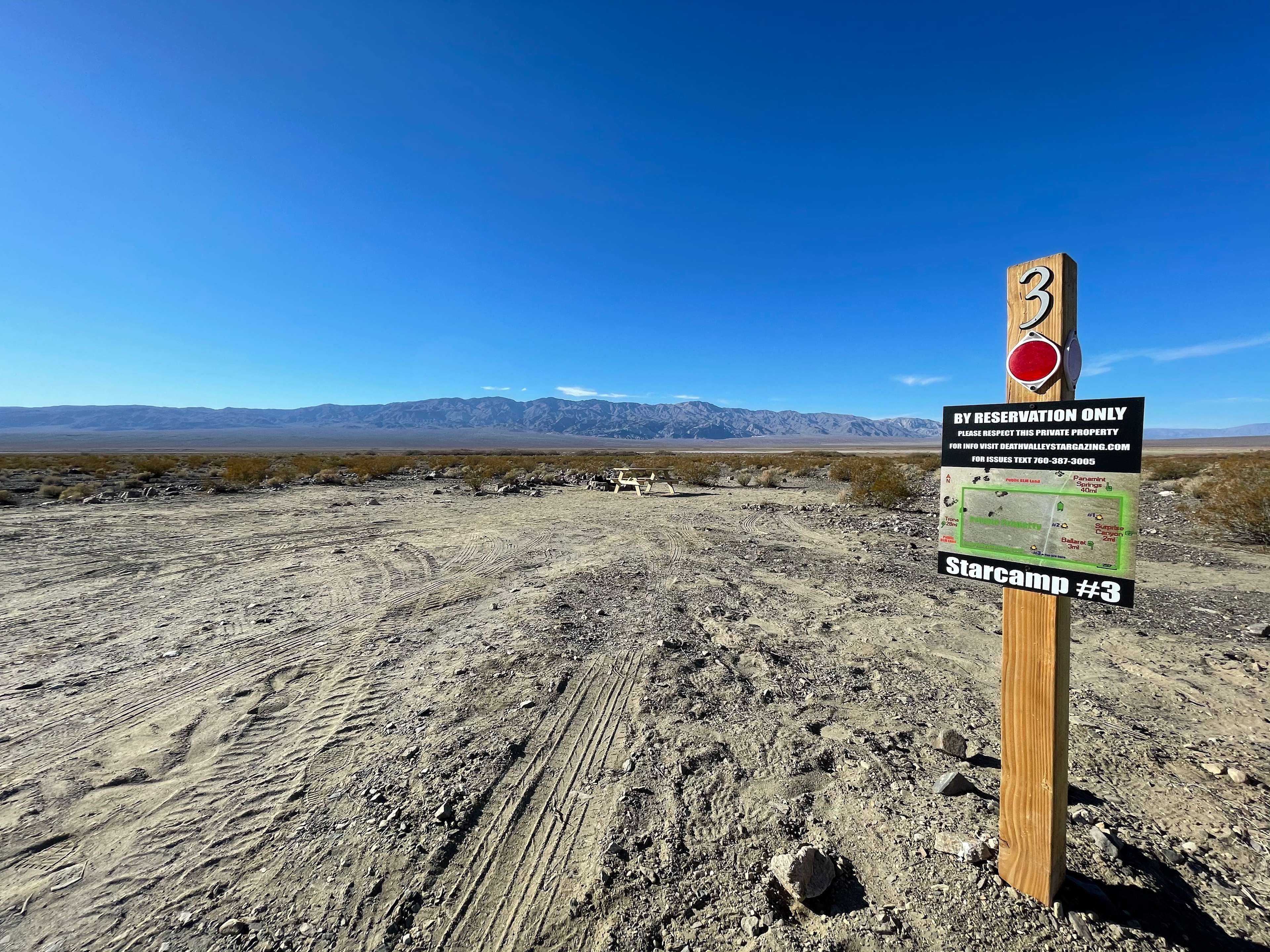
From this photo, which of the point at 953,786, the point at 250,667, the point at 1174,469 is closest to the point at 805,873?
the point at 953,786

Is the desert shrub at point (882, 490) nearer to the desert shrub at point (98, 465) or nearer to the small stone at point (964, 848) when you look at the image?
the small stone at point (964, 848)

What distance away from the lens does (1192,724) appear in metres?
3.60

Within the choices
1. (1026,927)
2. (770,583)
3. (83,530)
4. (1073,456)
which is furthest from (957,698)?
(83,530)

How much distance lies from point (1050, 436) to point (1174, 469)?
2784cm

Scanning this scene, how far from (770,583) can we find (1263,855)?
15.9 ft

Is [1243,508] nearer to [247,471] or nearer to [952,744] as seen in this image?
[952,744]

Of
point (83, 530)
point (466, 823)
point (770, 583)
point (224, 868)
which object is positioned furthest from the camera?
point (83, 530)

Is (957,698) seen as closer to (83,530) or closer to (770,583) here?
(770,583)

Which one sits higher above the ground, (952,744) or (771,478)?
(771,478)

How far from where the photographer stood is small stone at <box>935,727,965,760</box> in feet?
10.7

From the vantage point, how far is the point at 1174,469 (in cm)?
2116

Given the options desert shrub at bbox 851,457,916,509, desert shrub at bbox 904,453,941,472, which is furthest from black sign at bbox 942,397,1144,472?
desert shrub at bbox 904,453,941,472

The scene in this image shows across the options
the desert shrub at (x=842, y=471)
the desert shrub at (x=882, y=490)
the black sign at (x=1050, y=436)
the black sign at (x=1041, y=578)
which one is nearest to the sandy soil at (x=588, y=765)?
the black sign at (x=1041, y=578)

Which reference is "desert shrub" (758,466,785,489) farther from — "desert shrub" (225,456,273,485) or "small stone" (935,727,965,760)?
"desert shrub" (225,456,273,485)
